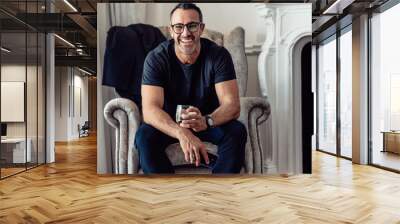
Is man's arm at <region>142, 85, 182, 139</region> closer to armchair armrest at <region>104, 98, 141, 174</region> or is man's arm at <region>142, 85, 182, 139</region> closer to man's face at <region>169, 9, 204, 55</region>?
armchair armrest at <region>104, 98, 141, 174</region>

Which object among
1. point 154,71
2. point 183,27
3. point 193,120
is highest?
point 183,27

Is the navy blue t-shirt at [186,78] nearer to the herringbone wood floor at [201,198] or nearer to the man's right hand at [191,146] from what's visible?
the man's right hand at [191,146]

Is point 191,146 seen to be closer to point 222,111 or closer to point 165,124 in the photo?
point 165,124

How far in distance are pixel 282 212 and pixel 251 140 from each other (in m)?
1.94

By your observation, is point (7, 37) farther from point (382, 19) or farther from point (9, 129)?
point (382, 19)

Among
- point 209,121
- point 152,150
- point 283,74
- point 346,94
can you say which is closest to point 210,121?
point 209,121

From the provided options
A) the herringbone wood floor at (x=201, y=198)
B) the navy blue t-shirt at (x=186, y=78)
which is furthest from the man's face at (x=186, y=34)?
the herringbone wood floor at (x=201, y=198)

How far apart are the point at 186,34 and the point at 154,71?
70 centimetres

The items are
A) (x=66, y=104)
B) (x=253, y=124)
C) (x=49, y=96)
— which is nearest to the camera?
(x=253, y=124)

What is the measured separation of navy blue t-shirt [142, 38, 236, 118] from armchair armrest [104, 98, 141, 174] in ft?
1.46

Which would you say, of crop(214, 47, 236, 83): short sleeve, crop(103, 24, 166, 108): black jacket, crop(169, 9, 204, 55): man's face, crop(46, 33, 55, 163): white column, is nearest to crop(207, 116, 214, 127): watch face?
crop(214, 47, 236, 83): short sleeve

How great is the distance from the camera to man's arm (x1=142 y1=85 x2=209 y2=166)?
5684 millimetres

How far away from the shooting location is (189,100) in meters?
5.80

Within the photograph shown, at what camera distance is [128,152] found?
5.92 metres
